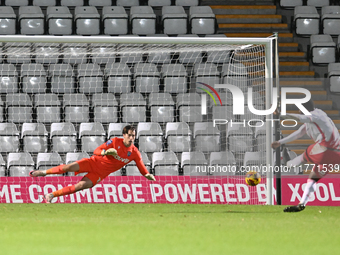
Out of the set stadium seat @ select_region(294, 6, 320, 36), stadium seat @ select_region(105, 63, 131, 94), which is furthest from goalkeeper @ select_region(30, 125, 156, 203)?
stadium seat @ select_region(294, 6, 320, 36)

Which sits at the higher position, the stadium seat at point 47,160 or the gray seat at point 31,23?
the gray seat at point 31,23

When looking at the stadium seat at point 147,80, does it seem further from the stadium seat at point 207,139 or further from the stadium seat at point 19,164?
the stadium seat at point 19,164

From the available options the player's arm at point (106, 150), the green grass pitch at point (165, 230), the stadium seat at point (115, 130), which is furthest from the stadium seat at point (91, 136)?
the player's arm at point (106, 150)

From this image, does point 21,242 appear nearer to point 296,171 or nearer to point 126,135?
point 126,135

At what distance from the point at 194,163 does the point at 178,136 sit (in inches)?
27.6

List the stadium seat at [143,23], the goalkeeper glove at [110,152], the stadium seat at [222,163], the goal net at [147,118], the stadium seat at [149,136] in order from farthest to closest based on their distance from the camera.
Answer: the stadium seat at [143,23] < the stadium seat at [149,136] < the stadium seat at [222,163] < the goal net at [147,118] < the goalkeeper glove at [110,152]

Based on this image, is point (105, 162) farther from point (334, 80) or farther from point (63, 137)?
point (334, 80)

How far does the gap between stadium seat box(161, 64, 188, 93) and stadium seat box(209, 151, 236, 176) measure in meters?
1.80

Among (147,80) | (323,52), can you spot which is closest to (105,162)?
(147,80)

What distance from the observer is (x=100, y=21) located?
13656 millimetres

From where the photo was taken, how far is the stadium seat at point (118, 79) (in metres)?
12.2

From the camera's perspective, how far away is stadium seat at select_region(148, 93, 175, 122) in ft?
38.6

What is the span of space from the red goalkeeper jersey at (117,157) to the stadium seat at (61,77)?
3.34 meters

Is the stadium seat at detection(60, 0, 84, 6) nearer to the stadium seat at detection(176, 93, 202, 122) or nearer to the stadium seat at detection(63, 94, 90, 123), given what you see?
the stadium seat at detection(63, 94, 90, 123)
